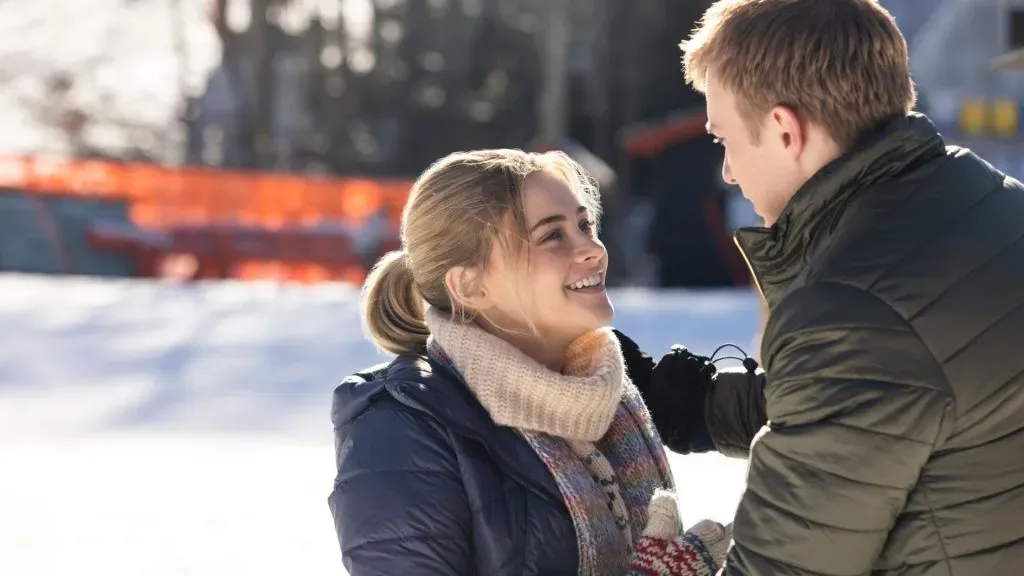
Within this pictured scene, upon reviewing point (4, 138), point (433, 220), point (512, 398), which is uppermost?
point (433, 220)

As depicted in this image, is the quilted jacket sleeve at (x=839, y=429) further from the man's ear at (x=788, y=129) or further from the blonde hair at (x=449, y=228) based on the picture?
the blonde hair at (x=449, y=228)

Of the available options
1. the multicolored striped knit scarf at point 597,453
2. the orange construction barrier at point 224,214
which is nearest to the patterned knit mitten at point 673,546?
the multicolored striped knit scarf at point 597,453

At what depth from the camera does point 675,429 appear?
8.64ft

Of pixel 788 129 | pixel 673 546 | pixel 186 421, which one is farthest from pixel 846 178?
pixel 186 421

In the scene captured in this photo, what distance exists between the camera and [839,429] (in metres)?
1.64

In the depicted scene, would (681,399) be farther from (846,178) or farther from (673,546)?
(846,178)

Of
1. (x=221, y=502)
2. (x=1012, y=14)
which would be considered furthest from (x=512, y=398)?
(x=1012, y=14)

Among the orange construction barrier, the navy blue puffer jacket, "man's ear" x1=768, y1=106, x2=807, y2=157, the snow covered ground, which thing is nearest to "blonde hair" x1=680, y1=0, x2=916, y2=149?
"man's ear" x1=768, y1=106, x2=807, y2=157

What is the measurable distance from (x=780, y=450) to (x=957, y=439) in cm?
22

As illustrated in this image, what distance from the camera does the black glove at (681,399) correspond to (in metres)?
2.62

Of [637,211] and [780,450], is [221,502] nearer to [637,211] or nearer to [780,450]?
[780,450]

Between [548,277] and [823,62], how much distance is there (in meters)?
0.77

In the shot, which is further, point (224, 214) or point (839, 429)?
point (224, 214)

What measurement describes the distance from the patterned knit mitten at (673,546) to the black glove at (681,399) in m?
0.41
